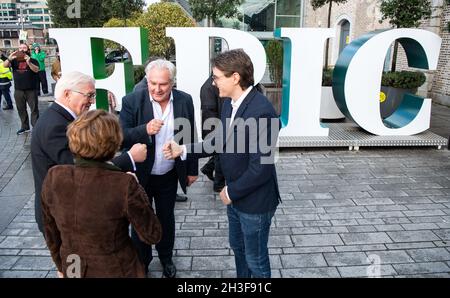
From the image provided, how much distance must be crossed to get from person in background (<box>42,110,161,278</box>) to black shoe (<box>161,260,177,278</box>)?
55.5 inches

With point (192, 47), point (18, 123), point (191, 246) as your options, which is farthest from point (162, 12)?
point (191, 246)

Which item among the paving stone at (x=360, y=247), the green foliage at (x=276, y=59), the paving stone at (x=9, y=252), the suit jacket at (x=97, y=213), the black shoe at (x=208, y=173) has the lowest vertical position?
the paving stone at (x=9, y=252)

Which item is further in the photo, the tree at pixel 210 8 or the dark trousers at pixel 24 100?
the tree at pixel 210 8

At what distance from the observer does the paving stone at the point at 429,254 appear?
3.72 metres

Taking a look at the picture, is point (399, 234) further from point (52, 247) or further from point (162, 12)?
point (162, 12)

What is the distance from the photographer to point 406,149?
7.37 metres

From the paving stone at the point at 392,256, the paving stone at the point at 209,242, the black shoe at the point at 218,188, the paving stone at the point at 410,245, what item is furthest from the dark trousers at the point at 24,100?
the paving stone at the point at 410,245

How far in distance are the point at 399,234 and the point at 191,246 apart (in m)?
2.25

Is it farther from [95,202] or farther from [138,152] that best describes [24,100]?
[95,202]

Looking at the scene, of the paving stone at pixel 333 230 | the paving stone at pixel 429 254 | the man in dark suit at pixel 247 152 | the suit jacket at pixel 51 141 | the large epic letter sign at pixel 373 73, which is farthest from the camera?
the large epic letter sign at pixel 373 73

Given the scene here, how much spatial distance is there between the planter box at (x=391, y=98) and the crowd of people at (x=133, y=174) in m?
7.53

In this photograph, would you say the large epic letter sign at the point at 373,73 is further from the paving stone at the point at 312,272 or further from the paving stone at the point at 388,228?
the paving stone at the point at 312,272

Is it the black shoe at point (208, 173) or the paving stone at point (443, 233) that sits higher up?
the black shoe at point (208, 173)

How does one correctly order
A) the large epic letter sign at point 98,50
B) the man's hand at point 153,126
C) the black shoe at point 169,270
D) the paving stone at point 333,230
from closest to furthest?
the man's hand at point 153,126 < the black shoe at point 169,270 < the paving stone at point 333,230 < the large epic letter sign at point 98,50
